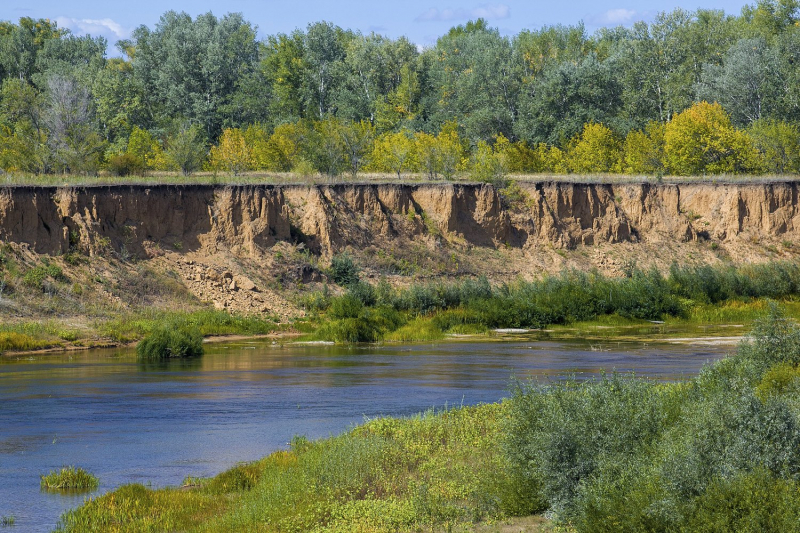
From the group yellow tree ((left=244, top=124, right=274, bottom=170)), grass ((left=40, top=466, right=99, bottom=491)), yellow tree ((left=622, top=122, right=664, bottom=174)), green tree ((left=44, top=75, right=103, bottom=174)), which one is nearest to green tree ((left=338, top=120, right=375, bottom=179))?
yellow tree ((left=244, top=124, right=274, bottom=170))

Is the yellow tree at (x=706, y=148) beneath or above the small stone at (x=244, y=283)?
above

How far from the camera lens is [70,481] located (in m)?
17.4

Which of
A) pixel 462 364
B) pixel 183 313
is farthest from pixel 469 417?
pixel 183 313

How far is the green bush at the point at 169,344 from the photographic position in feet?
116

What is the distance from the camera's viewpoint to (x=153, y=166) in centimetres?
6750

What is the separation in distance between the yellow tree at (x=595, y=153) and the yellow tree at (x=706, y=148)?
13.6 ft

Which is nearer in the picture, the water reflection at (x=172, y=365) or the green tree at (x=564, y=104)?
the water reflection at (x=172, y=365)

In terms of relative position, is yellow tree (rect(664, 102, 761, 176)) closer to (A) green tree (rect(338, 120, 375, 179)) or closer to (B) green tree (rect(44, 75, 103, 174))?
(A) green tree (rect(338, 120, 375, 179))

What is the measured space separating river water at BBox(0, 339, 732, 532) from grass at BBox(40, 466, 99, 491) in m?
0.24

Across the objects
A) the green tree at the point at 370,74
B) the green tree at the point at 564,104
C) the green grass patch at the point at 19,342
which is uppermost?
the green tree at the point at 370,74

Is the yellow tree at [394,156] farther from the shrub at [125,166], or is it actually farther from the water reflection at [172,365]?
the water reflection at [172,365]

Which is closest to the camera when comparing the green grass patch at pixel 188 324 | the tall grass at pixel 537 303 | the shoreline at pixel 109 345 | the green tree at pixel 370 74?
the shoreline at pixel 109 345

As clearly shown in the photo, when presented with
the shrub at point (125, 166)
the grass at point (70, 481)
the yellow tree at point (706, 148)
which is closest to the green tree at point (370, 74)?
the yellow tree at point (706, 148)

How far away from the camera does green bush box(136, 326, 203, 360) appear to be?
35375 mm
